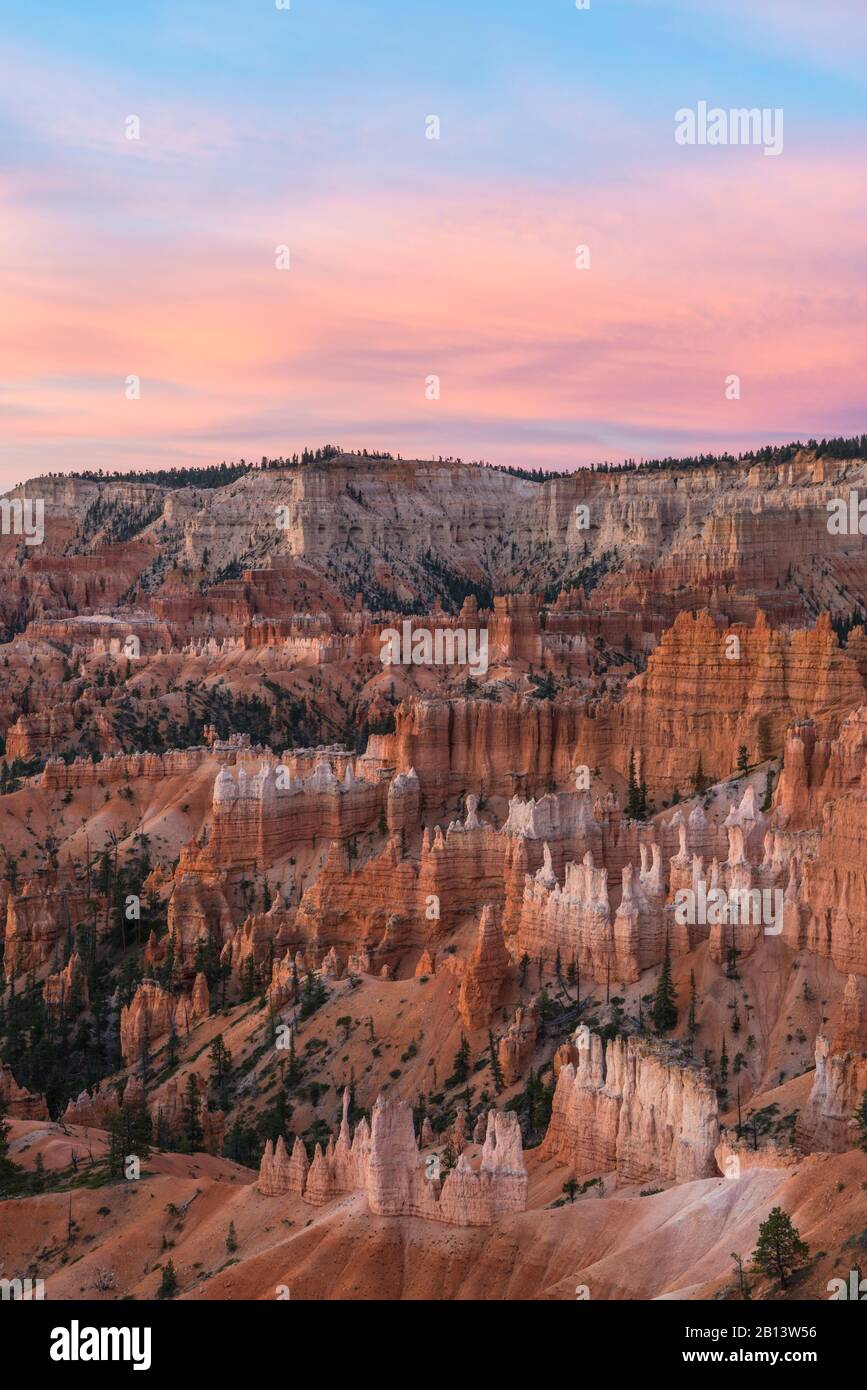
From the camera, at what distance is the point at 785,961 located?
49094 mm

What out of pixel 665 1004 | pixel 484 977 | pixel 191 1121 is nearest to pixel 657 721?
pixel 484 977

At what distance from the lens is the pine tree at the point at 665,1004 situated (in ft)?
159

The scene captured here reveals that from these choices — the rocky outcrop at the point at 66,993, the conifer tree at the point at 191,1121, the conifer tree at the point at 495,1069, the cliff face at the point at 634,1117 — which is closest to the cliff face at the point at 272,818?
the rocky outcrop at the point at 66,993

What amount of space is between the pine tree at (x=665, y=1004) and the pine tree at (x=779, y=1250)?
66.5ft

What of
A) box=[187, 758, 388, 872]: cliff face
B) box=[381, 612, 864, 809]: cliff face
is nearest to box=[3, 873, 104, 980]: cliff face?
box=[187, 758, 388, 872]: cliff face

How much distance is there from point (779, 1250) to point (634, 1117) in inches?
456

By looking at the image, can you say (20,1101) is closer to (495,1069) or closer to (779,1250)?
(495,1069)

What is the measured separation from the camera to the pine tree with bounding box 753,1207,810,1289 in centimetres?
2711

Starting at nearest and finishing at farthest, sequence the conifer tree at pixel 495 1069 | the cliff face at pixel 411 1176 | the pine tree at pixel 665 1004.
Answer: the cliff face at pixel 411 1176 → the pine tree at pixel 665 1004 → the conifer tree at pixel 495 1069

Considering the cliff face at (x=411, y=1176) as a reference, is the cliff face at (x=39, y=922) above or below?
below

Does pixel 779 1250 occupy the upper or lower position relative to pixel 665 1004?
upper

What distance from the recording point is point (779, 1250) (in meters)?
27.3

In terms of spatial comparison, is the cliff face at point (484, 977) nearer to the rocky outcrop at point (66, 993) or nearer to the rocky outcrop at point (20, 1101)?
the rocky outcrop at point (20, 1101)
